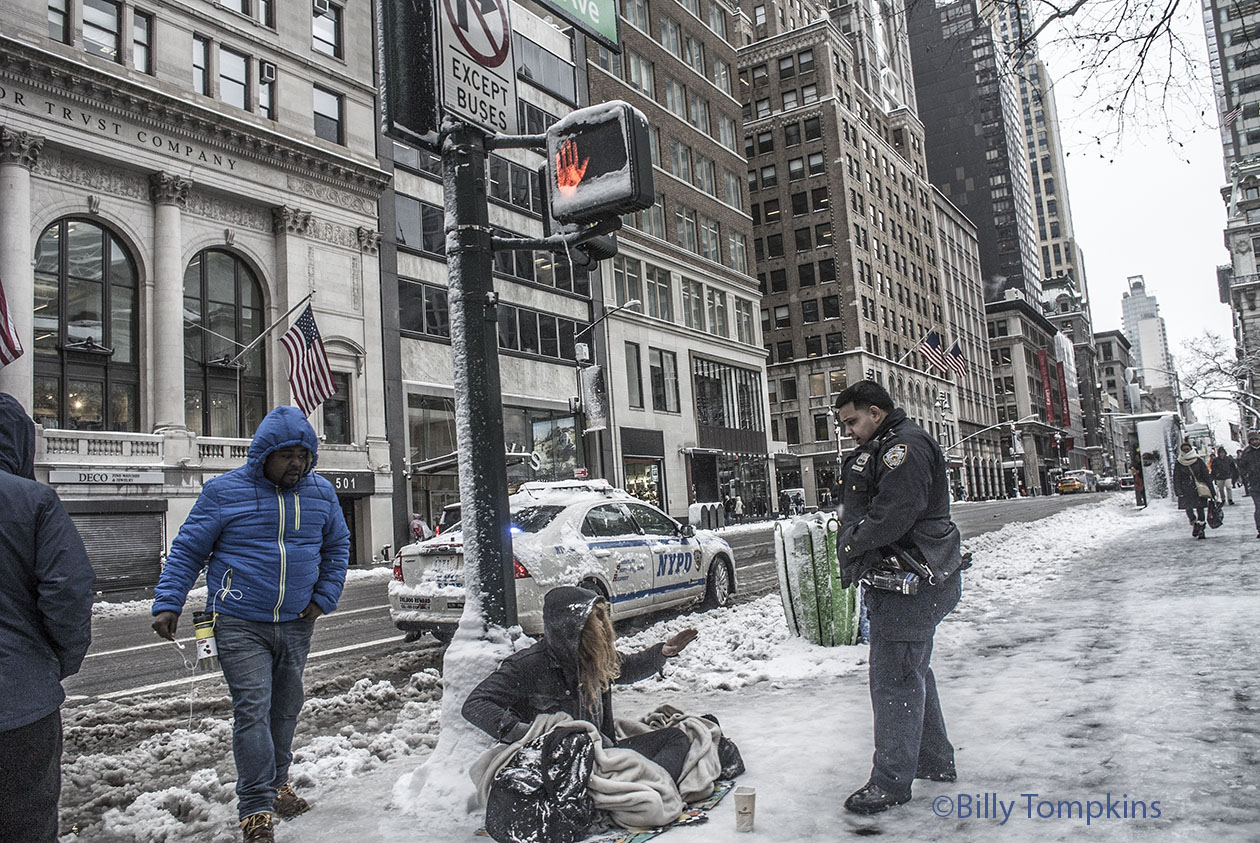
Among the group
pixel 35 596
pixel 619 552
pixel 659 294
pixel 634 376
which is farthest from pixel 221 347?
pixel 35 596

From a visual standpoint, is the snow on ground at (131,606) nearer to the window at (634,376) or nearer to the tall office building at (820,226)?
the window at (634,376)

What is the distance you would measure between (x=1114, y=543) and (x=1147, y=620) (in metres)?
10.4

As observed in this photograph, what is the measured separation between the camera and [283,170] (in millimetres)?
27922

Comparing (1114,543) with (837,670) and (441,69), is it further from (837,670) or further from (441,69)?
(441,69)

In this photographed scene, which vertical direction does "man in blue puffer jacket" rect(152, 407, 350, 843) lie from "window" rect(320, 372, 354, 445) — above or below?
below

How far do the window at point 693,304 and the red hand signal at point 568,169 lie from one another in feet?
134

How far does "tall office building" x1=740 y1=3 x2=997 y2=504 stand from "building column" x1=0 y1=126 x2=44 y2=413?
5156 centimetres

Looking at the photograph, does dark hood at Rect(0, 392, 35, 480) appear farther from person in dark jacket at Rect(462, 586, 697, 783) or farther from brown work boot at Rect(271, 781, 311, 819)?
brown work boot at Rect(271, 781, 311, 819)

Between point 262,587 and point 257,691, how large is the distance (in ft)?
1.52

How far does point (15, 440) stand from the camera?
2.88 meters

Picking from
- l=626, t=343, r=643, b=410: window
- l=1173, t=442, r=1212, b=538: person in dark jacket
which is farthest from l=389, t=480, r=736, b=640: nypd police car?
l=626, t=343, r=643, b=410: window

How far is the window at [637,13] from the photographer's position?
43031 mm

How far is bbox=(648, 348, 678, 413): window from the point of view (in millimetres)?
42594

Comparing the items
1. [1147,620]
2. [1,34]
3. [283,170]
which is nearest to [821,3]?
[283,170]
